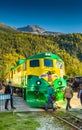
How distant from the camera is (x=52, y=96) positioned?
70.8 feet

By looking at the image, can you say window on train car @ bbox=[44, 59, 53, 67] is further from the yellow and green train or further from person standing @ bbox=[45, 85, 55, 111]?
person standing @ bbox=[45, 85, 55, 111]

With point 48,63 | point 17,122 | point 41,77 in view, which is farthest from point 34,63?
point 17,122

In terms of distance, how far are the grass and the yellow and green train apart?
4572 millimetres

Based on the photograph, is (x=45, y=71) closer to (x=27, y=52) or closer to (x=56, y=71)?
(x=56, y=71)

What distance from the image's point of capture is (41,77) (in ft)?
79.2

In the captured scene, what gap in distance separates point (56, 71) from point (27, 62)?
2624 mm

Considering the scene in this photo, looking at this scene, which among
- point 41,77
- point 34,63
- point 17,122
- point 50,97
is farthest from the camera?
point 34,63

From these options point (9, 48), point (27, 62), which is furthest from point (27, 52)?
point (27, 62)

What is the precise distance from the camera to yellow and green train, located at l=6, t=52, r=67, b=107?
76.4 feet

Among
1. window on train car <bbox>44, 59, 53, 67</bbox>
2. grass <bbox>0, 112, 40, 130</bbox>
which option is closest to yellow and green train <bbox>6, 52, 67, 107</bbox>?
window on train car <bbox>44, 59, 53, 67</bbox>

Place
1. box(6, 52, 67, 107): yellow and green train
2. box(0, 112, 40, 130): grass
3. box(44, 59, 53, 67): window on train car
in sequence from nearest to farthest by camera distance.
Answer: box(0, 112, 40, 130): grass
box(6, 52, 67, 107): yellow and green train
box(44, 59, 53, 67): window on train car

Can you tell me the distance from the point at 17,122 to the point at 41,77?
8.31 metres

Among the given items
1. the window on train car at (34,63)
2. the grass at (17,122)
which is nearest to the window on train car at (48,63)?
the window on train car at (34,63)

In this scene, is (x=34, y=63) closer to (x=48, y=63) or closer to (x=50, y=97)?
(x=48, y=63)
